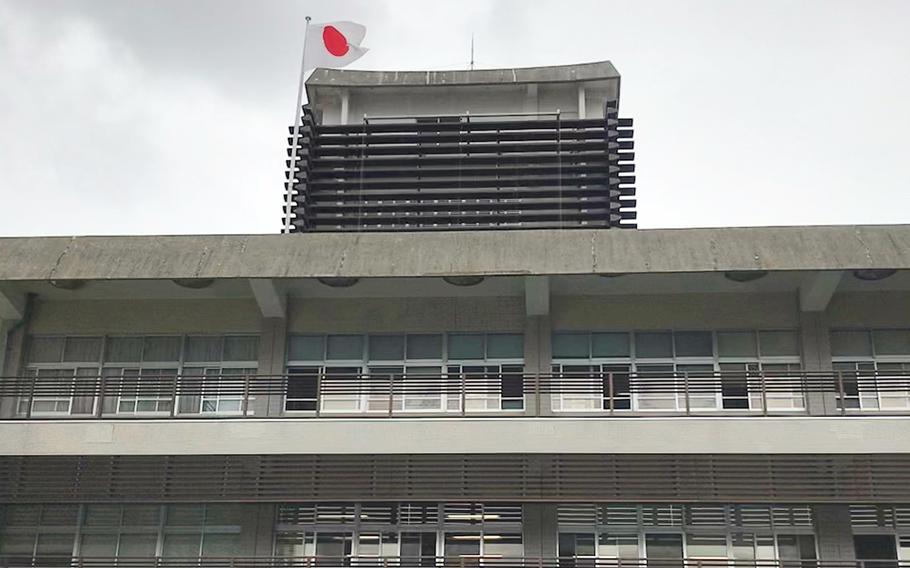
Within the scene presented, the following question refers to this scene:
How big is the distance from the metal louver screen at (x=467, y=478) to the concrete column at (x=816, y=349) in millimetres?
1110

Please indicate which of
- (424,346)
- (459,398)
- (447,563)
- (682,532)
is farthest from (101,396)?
(682,532)

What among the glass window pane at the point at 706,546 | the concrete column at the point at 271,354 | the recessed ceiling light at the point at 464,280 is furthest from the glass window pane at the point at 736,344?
the concrete column at the point at 271,354

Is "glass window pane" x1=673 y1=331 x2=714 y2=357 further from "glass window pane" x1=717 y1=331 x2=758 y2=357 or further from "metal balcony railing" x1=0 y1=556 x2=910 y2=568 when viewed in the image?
"metal balcony railing" x1=0 y1=556 x2=910 y2=568

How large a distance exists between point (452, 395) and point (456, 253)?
2.29 m

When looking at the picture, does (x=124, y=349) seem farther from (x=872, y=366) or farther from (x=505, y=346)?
(x=872, y=366)

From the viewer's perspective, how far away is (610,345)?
18328 millimetres

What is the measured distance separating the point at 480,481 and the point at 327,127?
43.1 ft

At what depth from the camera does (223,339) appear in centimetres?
1875

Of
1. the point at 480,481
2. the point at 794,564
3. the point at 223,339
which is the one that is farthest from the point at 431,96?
the point at 794,564

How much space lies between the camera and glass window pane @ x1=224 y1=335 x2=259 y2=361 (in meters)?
18.7

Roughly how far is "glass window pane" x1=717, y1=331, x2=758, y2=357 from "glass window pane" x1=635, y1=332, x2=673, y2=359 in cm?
80

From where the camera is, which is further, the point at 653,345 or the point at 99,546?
the point at 653,345

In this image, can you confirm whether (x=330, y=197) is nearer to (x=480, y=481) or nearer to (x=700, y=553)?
(x=480, y=481)

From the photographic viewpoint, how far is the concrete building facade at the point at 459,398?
16.6m
